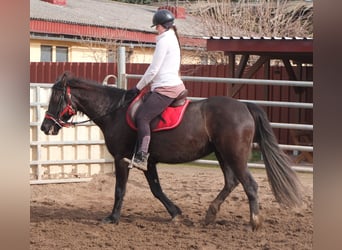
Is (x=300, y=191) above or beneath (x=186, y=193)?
above

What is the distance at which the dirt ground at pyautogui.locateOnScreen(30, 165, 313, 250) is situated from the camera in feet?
16.8

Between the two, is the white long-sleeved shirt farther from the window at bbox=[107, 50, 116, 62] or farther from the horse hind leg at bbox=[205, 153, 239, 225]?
the window at bbox=[107, 50, 116, 62]

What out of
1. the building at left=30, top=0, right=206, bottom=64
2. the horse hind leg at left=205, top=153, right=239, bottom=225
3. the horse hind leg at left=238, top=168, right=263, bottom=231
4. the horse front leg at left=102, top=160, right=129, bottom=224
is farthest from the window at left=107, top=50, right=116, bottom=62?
the horse hind leg at left=238, top=168, right=263, bottom=231

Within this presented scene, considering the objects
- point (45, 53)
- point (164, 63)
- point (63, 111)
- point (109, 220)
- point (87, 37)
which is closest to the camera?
point (164, 63)

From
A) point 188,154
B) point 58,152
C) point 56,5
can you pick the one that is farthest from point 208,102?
point 56,5

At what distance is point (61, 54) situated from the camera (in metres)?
23.0

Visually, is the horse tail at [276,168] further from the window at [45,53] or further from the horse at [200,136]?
the window at [45,53]

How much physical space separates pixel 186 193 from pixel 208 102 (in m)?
2.30

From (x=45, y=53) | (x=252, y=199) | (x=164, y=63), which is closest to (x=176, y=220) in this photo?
(x=252, y=199)

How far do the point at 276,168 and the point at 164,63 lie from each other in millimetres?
1448

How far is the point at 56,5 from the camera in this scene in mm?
27453

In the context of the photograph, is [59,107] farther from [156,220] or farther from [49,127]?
[156,220]
